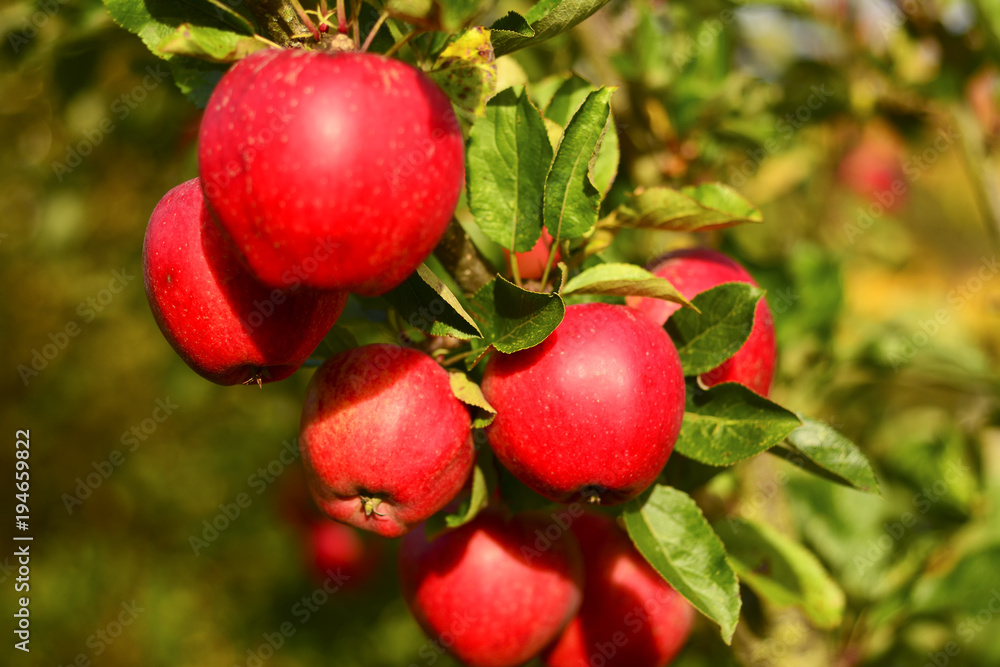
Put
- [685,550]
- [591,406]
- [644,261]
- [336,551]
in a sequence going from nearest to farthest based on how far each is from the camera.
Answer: [591,406], [685,550], [644,261], [336,551]

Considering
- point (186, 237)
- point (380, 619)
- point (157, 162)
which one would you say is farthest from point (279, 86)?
point (380, 619)

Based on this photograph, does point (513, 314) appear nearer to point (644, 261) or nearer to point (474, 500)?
point (474, 500)

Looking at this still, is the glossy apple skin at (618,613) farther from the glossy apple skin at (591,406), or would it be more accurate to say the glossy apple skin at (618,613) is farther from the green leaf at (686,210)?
the green leaf at (686,210)

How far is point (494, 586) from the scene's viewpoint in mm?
1029

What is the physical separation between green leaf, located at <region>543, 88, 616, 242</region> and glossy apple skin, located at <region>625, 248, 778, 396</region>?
192 mm


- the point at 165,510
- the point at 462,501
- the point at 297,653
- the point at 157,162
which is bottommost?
the point at 297,653

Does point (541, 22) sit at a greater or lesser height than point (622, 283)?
greater

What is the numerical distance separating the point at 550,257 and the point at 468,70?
25 cm

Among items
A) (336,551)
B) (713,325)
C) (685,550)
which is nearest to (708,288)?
(713,325)

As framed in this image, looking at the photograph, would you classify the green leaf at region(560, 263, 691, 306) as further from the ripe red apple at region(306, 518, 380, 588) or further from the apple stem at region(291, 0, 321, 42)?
the ripe red apple at region(306, 518, 380, 588)

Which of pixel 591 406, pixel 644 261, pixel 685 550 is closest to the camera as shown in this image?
pixel 591 406

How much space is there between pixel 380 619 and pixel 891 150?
271 cm

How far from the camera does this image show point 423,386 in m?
0.81

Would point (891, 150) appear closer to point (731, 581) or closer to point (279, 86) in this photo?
point (731, 581)
